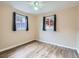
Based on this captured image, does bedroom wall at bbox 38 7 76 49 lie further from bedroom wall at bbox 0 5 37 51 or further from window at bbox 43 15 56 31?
bedroom wall at bbox 0 5 37 51

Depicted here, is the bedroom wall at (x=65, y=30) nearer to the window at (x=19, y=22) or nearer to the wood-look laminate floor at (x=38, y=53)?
the wood-look laminate floor at (x=38, y=53)

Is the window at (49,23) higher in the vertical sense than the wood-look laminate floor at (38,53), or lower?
higher

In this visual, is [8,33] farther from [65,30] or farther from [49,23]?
[65,30]

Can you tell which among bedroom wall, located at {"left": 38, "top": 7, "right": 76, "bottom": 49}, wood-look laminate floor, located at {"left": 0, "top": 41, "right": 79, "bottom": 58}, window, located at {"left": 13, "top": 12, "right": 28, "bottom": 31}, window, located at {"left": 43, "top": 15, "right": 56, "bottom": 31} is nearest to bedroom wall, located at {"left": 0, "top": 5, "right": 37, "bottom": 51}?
window, located at {"left": 13, "top": 12, "right": 28, "bottom": 31}

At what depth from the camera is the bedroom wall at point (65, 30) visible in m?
3.29

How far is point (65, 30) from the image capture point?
141 inches

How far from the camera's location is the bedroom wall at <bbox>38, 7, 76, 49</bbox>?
130 inches

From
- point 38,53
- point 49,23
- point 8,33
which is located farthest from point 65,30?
point 8,33

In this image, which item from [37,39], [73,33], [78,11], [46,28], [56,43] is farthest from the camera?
[37,39]

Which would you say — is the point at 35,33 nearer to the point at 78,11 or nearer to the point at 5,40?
the point at 5,40

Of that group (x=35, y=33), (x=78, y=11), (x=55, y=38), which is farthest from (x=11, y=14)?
(x=78, y=11)

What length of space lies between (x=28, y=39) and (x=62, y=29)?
7.91ft

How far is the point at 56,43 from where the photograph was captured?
13.1 feet

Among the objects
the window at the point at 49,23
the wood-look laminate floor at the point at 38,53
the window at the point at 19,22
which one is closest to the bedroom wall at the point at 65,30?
the window at the point at 49,23
